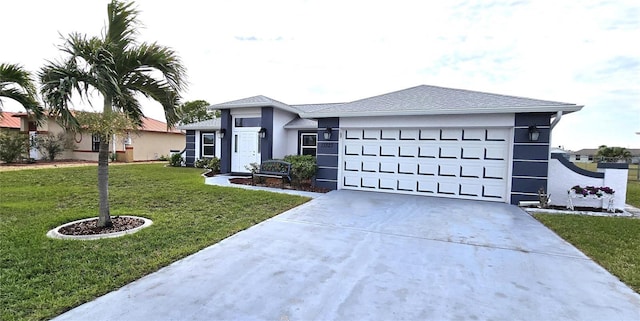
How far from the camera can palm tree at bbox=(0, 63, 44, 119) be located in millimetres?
6758

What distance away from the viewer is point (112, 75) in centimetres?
455

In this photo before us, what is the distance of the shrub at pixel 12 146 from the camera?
16078 mm

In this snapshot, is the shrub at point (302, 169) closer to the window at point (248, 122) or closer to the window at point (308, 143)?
the window at point (308, 143)

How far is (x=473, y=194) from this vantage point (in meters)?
8.59

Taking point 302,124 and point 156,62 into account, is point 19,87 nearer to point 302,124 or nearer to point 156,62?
point 156,62

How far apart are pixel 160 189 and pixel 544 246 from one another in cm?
973

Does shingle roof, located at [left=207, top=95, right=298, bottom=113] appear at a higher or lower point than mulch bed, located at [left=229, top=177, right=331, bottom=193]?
higher

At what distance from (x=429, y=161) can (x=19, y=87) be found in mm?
11013

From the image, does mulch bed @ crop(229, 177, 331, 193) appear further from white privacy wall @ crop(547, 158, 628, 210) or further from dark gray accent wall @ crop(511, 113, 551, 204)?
white privacy wall @ crop(547, 158, 628, 210)

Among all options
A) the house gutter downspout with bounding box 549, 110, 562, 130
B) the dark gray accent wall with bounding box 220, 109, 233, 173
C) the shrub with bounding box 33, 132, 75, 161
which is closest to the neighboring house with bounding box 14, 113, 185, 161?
the shrub with bounding box 33, 132, 75, 161

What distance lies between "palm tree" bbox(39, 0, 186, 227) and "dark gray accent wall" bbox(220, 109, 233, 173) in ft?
26.4

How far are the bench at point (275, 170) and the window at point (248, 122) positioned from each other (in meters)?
2.69

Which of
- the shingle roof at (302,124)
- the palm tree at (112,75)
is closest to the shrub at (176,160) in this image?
the shingle roof at (302,124)

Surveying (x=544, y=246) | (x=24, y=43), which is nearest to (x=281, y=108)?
(x=24, y=43)
